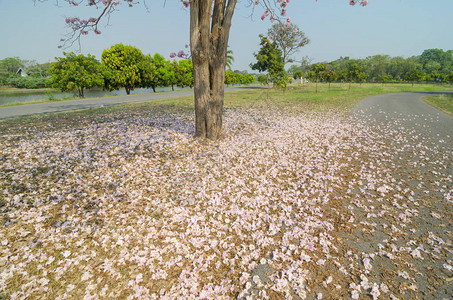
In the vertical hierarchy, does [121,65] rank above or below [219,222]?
above

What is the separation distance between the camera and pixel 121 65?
36094 millimetres

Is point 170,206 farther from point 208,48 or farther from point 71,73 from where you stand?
point 71,73

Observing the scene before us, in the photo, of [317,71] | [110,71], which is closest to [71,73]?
[110,71]

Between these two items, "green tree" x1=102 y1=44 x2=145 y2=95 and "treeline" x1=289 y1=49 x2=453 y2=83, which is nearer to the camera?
"green tree" x1=102 y1=44 x2=145 y2=95

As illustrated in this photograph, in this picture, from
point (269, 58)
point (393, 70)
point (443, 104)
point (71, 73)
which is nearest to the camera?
point (443, 104)

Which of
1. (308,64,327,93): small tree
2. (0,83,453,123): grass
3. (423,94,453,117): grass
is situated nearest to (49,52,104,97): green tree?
(0,83,453,123): grass

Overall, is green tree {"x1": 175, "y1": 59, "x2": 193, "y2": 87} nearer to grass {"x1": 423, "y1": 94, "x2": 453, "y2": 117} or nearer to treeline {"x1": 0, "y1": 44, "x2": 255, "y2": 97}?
treeline {"x1": 0, "y1": 44, "x2": 255, "y2": 97}

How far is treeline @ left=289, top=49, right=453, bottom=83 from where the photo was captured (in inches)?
2127

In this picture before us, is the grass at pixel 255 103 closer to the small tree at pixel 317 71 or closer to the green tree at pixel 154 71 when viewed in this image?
the small tree at pixel 317 71

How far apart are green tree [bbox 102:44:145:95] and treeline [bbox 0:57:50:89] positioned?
40.1 meters

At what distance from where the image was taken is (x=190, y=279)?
124 inches

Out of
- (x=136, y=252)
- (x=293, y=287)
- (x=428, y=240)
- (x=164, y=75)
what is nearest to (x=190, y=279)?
(x=136, y=252)

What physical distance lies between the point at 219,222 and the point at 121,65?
39.3 m

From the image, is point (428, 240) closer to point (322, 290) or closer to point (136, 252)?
point (322, 290)
